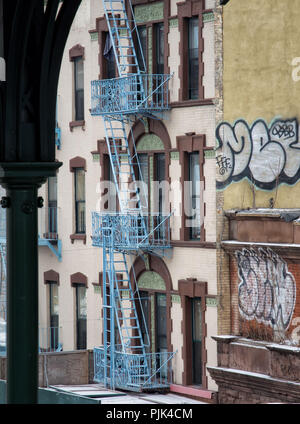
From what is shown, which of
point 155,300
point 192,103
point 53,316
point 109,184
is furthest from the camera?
point 53,316

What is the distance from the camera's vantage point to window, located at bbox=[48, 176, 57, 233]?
108ft

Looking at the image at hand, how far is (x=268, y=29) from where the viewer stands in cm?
2438

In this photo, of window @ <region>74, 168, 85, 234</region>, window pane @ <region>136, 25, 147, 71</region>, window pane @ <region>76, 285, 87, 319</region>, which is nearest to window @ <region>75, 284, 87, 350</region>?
window pane @ <region>76, 285, 87, 319</region>

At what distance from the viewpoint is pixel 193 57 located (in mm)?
27297

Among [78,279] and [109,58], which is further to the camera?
[78,279]

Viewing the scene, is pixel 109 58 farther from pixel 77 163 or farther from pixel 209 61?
pixel 209 61

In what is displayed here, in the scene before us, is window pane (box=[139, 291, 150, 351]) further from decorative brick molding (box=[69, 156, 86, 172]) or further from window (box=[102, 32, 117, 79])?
window (box=[102, 32, 117, 79])

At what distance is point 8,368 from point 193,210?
21.5 m

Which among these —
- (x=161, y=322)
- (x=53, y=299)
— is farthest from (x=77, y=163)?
(x=161, y=322)

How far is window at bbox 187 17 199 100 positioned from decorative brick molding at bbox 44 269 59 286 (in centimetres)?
802

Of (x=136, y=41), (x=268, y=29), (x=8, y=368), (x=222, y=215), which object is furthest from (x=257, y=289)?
(x=8, y=368)

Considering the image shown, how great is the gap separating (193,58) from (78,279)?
7.95m

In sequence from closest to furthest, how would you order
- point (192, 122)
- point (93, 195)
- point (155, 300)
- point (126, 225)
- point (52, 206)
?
1. point (192, 122)
2. point (126, 225)
3. point (155, 300)
4. point (93, 195)
5. point (52, 206)

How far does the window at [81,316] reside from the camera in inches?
1261
